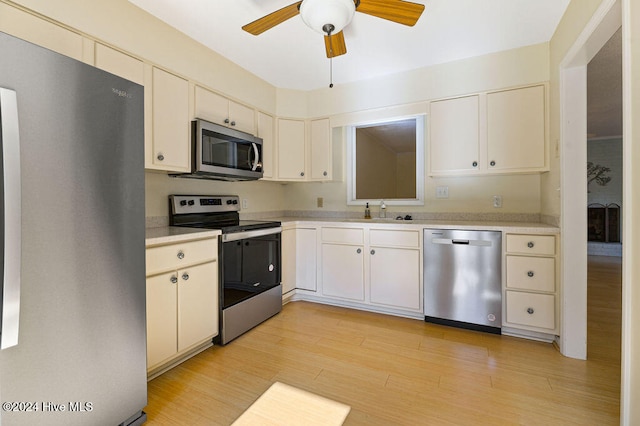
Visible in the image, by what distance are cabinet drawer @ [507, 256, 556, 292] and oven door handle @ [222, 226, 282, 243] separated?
6.47 feet

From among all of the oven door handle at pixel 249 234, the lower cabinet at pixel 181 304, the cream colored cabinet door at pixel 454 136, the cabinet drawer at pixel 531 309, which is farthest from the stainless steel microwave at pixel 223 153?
the cabinet drawer at pixel 531 309

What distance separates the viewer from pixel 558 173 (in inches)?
83.6

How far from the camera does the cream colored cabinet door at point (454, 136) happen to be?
104 inches

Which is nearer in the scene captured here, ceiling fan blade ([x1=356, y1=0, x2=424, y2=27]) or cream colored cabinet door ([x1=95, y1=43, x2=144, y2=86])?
ceiling fan blade ([x1=356, y1=0, x2=424, y2=27])

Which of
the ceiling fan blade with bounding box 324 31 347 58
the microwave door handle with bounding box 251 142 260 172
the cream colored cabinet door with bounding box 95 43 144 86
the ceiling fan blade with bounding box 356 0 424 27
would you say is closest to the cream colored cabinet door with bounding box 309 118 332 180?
the microwave door handle with bounding box 251 142 260 172

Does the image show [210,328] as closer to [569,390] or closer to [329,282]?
[329,282]

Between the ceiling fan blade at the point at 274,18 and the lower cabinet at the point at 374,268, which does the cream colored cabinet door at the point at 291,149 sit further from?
the ceiling fan blade at the point at 274,18

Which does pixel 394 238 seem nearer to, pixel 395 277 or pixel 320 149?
pixel 395 277

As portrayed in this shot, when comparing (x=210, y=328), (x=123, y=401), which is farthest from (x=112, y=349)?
(x=210, y=328)

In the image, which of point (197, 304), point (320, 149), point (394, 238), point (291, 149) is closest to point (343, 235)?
point (394, 238)

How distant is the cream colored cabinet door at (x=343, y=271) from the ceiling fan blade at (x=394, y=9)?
6.20ft

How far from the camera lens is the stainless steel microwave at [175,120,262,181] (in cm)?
229

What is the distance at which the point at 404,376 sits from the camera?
1.80 metres

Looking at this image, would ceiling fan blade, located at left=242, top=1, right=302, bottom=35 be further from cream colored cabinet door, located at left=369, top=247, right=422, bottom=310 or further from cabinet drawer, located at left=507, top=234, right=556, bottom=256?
cabinet drawer, located at left=507, top=234, right=556, bottom=256
